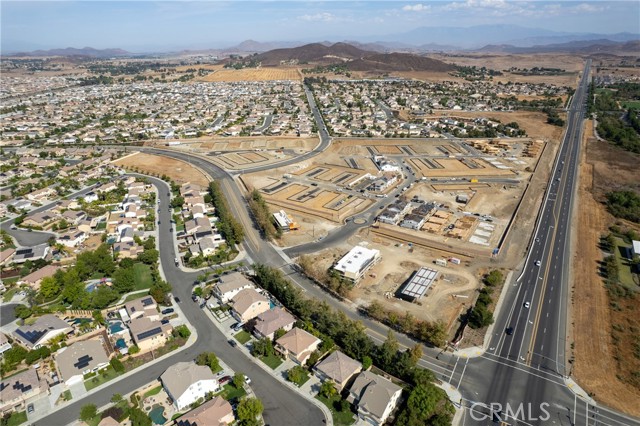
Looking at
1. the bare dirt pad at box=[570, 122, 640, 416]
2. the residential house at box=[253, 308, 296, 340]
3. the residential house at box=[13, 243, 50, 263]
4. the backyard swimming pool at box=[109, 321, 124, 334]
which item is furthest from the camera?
the residential house at box=[13, 243, 50, 263]

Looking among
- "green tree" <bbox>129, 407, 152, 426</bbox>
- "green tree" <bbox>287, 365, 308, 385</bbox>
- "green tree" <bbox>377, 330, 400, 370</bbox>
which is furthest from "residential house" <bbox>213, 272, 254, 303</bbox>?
"green tree" <bbox>377, 330, 400, 370</bbox>

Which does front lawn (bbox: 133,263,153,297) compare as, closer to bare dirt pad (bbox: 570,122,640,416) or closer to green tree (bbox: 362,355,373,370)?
green tree (bbox: 362,355,373,370)

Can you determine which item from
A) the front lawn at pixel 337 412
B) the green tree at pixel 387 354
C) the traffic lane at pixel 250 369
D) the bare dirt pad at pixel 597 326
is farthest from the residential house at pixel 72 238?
the bare dirt pad at pixel 597 326

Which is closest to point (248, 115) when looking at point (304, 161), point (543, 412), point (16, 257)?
point (304, 161)

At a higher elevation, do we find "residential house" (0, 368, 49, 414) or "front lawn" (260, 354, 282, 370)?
"residential house" (0, 368, 49, 414)

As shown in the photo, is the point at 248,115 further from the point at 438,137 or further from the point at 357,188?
the point at 357,188

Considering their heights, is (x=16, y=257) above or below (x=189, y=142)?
below
